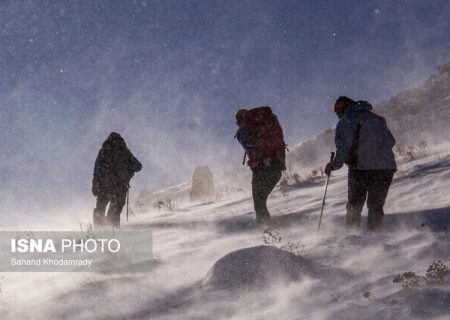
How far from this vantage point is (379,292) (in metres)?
3.14

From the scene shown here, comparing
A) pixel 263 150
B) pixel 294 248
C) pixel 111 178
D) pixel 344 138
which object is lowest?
pixel 294 248

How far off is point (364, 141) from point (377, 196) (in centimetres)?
70

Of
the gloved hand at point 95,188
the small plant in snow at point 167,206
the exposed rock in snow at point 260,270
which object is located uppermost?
the gloved hand at point 95,188

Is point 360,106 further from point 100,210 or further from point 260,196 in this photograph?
point 100,210

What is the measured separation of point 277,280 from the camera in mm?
3762

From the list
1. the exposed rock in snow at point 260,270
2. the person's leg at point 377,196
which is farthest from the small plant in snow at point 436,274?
the person's leg at point 377,196

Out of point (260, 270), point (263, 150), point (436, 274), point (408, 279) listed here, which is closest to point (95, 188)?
point (263, 150)

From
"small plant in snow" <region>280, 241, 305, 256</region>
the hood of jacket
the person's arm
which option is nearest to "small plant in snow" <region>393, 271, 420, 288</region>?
"small plant in snow" <region>280, 241, 305, 256</region>

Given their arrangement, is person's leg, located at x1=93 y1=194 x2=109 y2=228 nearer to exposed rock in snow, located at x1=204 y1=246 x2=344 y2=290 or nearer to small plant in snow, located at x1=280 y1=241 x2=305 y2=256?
small plant in snow, located at x1=280 y1=241 x2=305 y2=256

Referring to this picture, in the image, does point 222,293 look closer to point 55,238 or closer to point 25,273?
point 25,273

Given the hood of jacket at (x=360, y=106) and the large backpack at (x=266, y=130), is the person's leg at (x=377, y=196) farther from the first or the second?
the large backpack at (x=266, y=130)

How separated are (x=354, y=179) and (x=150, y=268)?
2761 mm

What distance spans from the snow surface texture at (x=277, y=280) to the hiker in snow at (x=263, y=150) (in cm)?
69

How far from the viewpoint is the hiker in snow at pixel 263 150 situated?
22.3 feet
